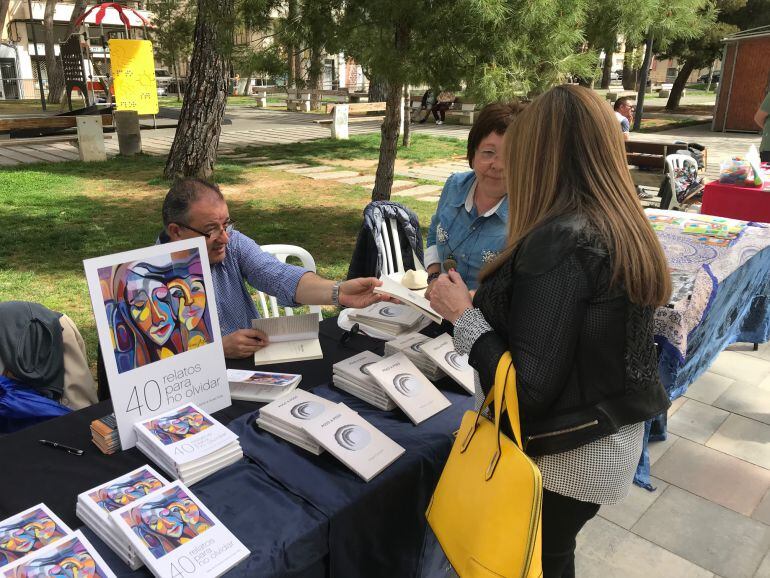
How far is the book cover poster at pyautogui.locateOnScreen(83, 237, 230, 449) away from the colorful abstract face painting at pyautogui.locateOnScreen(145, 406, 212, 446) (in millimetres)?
43

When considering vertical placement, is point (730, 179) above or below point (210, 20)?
below

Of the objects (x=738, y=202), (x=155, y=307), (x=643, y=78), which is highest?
(x=643, y=78)

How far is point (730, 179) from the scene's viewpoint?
196 inches

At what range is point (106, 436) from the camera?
1.62 meters

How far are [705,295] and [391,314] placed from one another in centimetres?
151

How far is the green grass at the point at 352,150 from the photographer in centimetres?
1166

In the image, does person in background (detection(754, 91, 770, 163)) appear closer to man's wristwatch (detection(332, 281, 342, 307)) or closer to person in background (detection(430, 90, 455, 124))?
man's wristwatch (detection(332, 281, 342, 307))

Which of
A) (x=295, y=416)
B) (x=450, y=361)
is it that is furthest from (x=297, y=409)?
(x=450, y=361)

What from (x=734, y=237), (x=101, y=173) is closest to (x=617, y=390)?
(x=734, y=237)

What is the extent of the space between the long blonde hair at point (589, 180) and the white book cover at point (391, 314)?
3.49 ft

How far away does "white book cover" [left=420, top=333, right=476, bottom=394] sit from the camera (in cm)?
202

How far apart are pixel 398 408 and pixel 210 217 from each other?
1.07 m

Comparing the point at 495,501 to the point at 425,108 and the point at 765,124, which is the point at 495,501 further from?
the point at 425,108

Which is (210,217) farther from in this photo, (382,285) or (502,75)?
(502,75)
